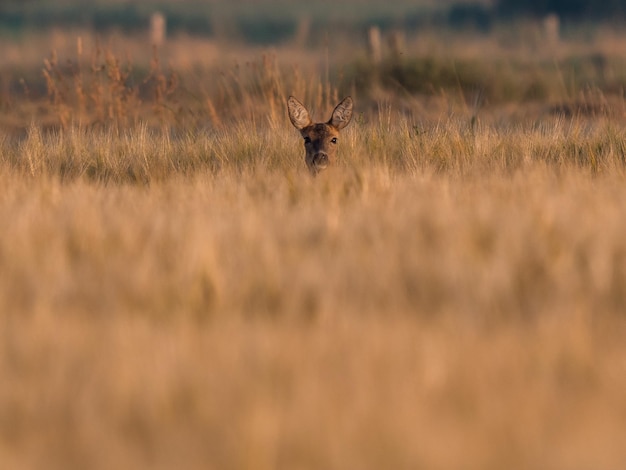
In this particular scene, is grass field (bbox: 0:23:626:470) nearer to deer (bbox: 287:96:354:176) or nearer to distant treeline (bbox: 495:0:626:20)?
deer (bbox: 287:96:354:176)

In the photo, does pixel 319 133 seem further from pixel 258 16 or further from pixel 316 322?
pixel 258 16

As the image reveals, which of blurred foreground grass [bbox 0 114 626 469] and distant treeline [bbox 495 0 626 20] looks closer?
blurred foreground grass [bbox 0 114 626 469]

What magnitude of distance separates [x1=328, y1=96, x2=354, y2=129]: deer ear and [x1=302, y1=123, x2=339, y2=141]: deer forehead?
5.6 inches

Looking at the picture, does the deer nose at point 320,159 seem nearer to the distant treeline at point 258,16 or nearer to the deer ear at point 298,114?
the deer ear at point 298,114

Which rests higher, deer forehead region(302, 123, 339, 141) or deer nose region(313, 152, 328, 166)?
deer forehead region(302, 123, 339, 141)

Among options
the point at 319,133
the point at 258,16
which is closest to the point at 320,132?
the point at 319,133

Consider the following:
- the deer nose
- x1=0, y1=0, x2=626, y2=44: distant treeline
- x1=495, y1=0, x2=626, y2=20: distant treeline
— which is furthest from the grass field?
x1=495, y1=0, x2=626, y2=20: distant treeline

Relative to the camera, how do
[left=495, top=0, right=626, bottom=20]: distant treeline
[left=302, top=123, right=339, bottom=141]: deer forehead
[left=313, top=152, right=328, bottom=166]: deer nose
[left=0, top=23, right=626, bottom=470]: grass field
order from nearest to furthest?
1. [left=0, top=23, right=626, bottom=470]: grass field
2. [left=313, top=152, right=328, bottom=166]: deer nose
3. [left=302, top=123, right=339, bottom=141]: deer forehead
4. [left=495, top=0, right=626, bottom=20]: distant treeline

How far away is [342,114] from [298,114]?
361 millimetres

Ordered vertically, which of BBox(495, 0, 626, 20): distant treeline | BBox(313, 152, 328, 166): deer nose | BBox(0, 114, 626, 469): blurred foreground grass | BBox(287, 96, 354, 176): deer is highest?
BBox(495, 0, 626, 20): distant treeline

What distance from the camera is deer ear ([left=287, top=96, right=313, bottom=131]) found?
30.0 ft

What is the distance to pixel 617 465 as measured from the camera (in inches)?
123

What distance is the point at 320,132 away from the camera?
9.00 m

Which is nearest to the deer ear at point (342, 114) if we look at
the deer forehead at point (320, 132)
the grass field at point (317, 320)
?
the deer forehead at point (320, 132)
